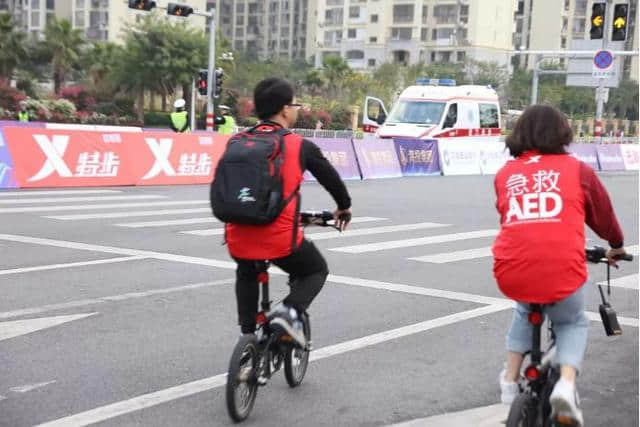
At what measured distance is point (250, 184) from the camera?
4.64 meters

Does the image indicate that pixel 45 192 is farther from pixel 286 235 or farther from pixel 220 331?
pixel 286 235

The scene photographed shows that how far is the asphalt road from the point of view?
5.22 metres

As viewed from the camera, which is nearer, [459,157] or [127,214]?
[127,214]

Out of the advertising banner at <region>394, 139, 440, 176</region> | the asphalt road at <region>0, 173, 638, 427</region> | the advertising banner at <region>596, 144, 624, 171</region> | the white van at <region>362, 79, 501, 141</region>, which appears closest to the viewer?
the asphalt road at <region>0, 173, 638, 427</region>

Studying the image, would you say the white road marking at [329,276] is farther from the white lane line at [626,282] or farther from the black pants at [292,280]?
the black pants at [292,280]

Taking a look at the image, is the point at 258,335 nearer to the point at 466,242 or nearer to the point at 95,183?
the point at 466,242

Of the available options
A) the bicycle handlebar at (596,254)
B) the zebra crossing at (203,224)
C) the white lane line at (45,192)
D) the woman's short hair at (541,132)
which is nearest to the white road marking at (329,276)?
the zebra crossing at (203,224)

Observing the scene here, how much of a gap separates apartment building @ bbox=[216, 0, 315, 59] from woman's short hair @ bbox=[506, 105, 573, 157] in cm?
14435

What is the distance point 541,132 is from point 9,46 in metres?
64.9

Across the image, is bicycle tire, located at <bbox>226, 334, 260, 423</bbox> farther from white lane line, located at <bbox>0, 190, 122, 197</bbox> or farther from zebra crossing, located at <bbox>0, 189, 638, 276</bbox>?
white lane line, located at <bbox>0, 190, 122, 197</bbox>

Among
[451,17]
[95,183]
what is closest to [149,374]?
[95,183]

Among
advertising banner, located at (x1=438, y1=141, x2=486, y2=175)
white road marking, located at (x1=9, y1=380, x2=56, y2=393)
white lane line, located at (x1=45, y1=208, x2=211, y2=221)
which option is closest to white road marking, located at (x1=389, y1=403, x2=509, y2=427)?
white road marking, located at (x1=9, y1=380, x2=56, y2=393)

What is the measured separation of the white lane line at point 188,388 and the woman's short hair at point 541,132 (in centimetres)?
239

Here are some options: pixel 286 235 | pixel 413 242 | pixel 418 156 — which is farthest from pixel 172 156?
pixel 286 235
